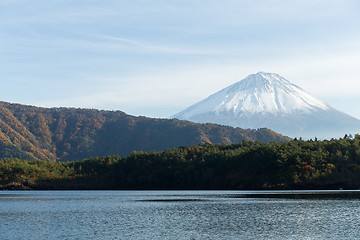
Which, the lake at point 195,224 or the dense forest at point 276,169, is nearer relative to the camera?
the lake at point 195,224

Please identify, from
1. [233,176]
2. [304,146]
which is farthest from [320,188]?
[233,176]

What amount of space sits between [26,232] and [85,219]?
16.0m

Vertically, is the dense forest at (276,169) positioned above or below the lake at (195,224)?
above

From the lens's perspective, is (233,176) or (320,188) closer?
(320,188)

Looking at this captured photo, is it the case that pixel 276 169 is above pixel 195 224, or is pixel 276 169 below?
above

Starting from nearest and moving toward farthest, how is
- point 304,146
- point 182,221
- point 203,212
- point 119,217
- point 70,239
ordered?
point 70,239 → point 182,221 → point 119,217 → point 203,212 → point 304,146

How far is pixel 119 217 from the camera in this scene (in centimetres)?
7750

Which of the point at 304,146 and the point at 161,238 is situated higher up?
the point at 304,146

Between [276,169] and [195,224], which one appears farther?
[276,169]

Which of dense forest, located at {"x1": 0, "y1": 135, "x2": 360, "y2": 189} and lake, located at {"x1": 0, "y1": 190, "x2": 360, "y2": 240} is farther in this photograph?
dense forest, located at {"x1": 0, "y1": 135, "x2": 360, "y2": 189}

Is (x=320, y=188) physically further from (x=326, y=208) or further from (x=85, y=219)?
(x=85, y=219)

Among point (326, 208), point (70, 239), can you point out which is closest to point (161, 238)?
point (70, 239)

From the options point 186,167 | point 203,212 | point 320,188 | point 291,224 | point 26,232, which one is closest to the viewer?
point 26,232

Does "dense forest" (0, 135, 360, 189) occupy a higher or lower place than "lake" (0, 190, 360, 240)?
higher
